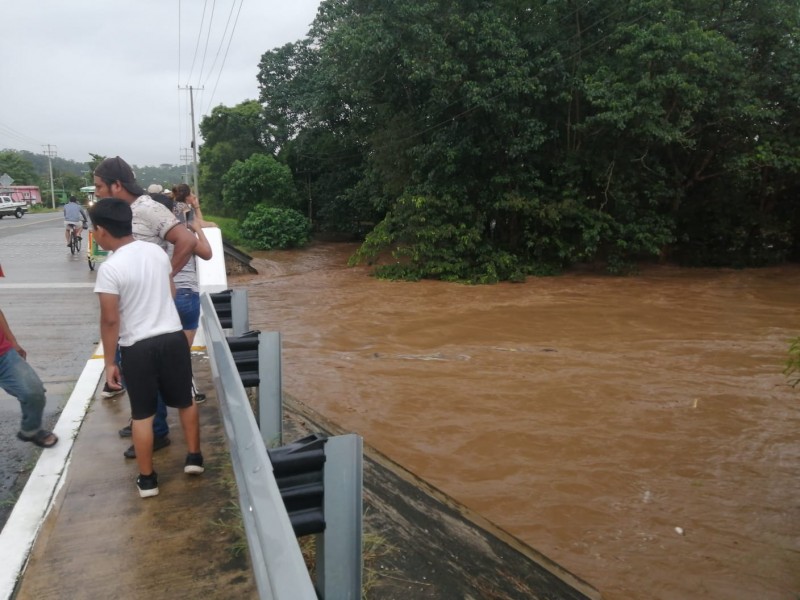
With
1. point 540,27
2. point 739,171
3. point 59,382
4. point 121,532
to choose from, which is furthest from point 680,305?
point 121,532

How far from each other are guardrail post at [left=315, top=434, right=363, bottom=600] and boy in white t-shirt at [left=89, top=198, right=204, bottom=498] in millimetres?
1757

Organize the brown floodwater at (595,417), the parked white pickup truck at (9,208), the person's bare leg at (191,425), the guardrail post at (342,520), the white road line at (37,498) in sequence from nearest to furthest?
1. the guardrail post at (342,520)
2. the white road line at (37,498)
3. the person's bare leg at (191,425)
4. the brown floodwater at (595,417)
5. the parked white pickup truck at (9,208)

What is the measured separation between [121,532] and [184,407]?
0.73 metres

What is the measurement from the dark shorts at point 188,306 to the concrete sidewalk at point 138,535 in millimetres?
937

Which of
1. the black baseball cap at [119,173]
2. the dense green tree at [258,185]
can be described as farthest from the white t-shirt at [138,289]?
the dense green tree at [258,185]

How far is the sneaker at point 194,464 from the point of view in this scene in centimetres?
382

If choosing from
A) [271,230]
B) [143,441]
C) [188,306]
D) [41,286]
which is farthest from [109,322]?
[271,230]

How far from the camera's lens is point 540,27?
17641 millimetres

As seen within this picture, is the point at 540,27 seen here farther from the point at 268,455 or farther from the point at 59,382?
the point at 268,455

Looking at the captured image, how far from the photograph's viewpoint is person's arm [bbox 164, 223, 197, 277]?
4.26m

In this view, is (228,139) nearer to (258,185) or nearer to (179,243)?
(258,185)

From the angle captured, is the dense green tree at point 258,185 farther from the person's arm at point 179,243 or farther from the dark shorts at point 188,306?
the person's arm at point 179,243

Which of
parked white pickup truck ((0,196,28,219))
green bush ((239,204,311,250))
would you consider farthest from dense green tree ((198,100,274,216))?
parked white pickup truck ((0,196,28,219))

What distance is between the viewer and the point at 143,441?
11.7ft
